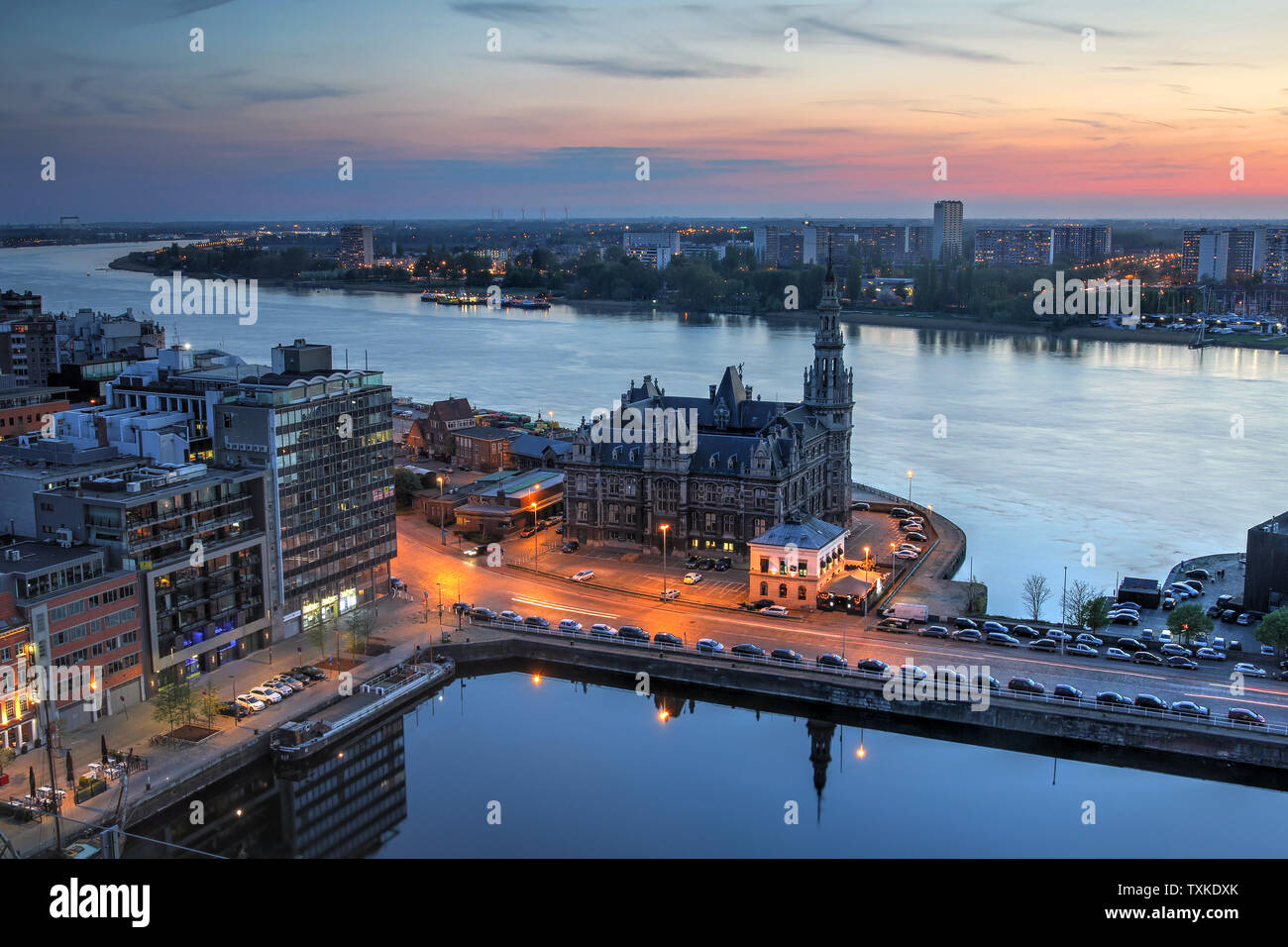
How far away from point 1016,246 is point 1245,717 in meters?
101

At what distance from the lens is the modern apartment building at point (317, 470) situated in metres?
16.9

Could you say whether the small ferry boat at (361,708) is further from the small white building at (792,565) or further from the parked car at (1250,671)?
the parked car at (1250,671)

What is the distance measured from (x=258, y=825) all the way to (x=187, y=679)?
2.99 metres

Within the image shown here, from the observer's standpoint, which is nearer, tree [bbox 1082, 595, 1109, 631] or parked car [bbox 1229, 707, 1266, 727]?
parked car [bbox 1229, 707, 1266, 727]

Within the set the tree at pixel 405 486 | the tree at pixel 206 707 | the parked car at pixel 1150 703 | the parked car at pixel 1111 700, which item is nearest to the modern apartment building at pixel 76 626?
the tree at pixel 206 707

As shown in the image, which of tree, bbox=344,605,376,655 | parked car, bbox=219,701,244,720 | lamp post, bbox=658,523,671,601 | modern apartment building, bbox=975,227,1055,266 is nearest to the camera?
parked car, bbox=219,701,244,720

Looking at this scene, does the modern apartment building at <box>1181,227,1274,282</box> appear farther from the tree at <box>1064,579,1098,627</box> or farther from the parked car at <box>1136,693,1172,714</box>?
the parked car at <box>1136,693,1172,714</box>

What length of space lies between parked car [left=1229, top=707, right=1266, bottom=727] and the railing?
1.5 inches

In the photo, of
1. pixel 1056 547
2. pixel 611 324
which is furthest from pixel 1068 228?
pixel 1056 547

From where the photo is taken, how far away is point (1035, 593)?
1902 centimetres

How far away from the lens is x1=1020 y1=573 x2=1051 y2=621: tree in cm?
1869

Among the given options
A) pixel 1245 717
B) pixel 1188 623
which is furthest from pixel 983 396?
pixel 1245 717

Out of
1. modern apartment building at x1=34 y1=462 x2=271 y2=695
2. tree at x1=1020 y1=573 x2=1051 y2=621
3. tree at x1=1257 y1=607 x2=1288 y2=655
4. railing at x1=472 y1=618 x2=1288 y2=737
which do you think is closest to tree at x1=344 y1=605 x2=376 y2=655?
modern apartment building at x1=34 y1=462 x2=271 y2=695

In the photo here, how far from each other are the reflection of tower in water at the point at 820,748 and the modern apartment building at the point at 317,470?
750 cm
